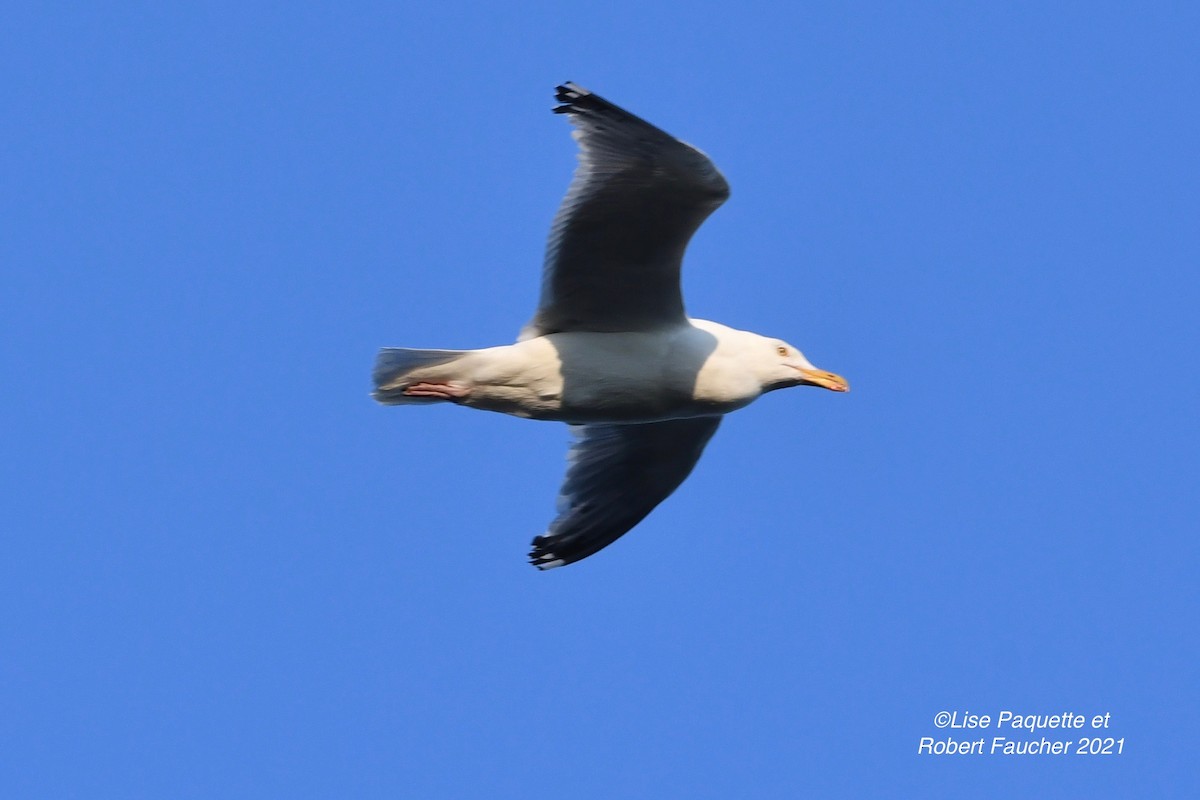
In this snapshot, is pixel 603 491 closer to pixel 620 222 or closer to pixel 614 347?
pixel 614 347

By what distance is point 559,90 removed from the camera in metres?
10.8

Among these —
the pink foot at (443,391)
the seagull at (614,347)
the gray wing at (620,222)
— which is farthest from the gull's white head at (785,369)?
the pink foot at (443,391)

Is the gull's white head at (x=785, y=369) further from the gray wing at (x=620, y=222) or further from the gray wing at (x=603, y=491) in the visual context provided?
the gray wing at (x=603, y=491)

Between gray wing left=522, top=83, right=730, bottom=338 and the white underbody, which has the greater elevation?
gray wing left=522, top=83, right=730, bottom=338

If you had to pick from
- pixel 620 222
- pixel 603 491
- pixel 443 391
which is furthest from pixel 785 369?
pixel 443 391

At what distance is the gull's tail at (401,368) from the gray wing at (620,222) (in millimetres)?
633

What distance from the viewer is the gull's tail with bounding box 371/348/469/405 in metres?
11.7

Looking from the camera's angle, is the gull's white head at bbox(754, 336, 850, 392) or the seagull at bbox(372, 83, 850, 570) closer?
the seagull at bbox(372, 83, 850, 570)

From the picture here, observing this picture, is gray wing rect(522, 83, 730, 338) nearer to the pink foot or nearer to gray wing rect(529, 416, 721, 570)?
the pink foot

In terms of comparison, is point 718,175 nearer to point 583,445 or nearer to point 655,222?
point 655,222

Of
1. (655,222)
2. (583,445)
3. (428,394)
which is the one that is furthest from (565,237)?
(583,445)

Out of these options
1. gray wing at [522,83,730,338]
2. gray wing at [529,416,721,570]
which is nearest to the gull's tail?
gray wing at [522,83,730,338]

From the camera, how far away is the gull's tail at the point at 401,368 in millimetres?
11742

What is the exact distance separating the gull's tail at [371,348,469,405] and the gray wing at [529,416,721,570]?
6.47 feet
